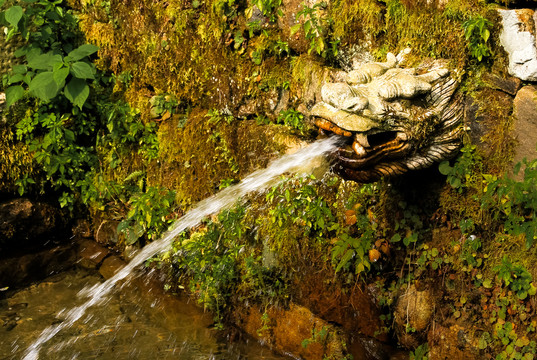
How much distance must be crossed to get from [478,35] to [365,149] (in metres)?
1.07

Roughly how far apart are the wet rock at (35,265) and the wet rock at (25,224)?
0.51 feet

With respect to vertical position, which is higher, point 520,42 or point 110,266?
point 520,42

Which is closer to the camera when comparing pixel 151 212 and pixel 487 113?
pixel 487 113

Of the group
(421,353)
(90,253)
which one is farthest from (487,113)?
(90,253)

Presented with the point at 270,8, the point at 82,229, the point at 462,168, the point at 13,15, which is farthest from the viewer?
the point at 82,229

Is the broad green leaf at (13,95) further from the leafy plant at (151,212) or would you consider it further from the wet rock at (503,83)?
the wet rock at (503,83)

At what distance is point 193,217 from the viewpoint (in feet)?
15.6

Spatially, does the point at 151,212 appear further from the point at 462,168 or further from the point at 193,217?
the point at 462,168

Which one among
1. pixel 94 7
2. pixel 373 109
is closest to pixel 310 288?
pixel 373 109

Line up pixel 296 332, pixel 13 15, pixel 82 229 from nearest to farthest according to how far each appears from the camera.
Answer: pixel 296 332 < pixel 13 15 < pixel 82 229

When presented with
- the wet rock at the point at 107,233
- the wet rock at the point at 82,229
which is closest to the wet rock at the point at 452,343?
the wet rock at the point at 107,233

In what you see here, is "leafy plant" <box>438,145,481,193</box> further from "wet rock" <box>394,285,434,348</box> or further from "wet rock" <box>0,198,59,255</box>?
"wet rock" <box>0,198,59,255</box>

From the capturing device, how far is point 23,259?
5469 millimetres

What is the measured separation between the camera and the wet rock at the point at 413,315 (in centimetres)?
359
